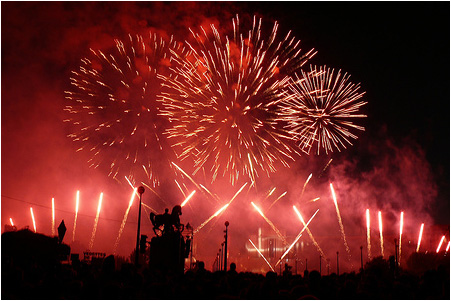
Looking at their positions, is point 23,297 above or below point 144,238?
below

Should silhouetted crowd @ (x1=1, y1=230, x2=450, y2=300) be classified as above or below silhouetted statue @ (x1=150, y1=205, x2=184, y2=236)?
below

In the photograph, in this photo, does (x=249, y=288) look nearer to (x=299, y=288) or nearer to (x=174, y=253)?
(x=299, y=288)

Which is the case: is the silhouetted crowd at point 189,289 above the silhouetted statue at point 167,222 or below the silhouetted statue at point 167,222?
below

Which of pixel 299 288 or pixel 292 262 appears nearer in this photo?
pixel 299 288

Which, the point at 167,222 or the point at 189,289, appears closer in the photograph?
the point at 189,289

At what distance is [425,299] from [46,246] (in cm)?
2268

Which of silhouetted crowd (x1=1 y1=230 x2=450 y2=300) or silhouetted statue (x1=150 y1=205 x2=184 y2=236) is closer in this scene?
silhouetted crowd (x1=1 y1=230 x2=450 y2=300)

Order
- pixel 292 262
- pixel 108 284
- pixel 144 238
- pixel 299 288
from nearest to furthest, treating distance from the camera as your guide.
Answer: pixel 108 284, pixel 299 288, pixel 144 238, pixel 292 262

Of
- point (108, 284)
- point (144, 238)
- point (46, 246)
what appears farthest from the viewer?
point (46, 246)

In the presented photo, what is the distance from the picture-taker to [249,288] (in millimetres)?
8930

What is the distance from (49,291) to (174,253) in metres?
11.8

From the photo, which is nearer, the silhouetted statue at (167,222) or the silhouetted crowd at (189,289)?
the silhouetted crowd at (189,289)

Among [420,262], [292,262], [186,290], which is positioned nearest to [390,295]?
[186,290]

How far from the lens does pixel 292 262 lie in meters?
92.5
